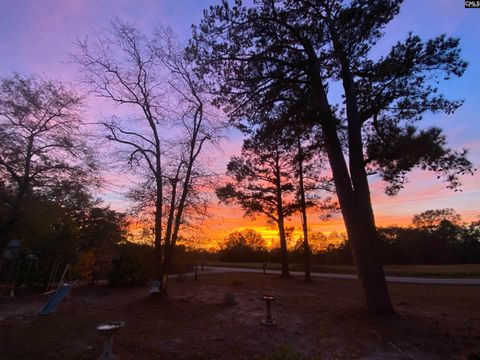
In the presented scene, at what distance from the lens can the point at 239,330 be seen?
26.1 ft

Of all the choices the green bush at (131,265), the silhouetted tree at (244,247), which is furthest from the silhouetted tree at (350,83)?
the silhouetted tree at (244,247)

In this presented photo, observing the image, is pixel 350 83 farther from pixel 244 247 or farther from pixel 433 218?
pixel 433 218

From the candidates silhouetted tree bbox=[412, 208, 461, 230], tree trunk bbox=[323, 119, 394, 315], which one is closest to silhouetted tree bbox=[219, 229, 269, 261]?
silhouetted tree bbox=[412, 208, 461, 230]

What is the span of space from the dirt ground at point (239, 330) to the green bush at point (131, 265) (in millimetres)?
4441

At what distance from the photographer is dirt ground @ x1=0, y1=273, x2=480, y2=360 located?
248 inches

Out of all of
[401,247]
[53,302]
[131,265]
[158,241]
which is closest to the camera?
[53,302]

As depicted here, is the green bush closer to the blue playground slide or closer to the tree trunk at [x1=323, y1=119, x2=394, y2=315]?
the blue playground slide

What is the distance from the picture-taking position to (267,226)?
2373 cm

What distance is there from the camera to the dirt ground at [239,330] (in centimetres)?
630

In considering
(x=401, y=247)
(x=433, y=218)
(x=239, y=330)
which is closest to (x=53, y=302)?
(x=239, y=330)

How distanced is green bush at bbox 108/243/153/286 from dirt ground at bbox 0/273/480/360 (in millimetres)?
4441

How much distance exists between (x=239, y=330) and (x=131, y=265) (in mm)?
10652

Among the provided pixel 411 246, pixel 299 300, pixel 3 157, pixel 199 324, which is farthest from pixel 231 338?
pixel 411 246

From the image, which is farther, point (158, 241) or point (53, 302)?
point (158, 241)
